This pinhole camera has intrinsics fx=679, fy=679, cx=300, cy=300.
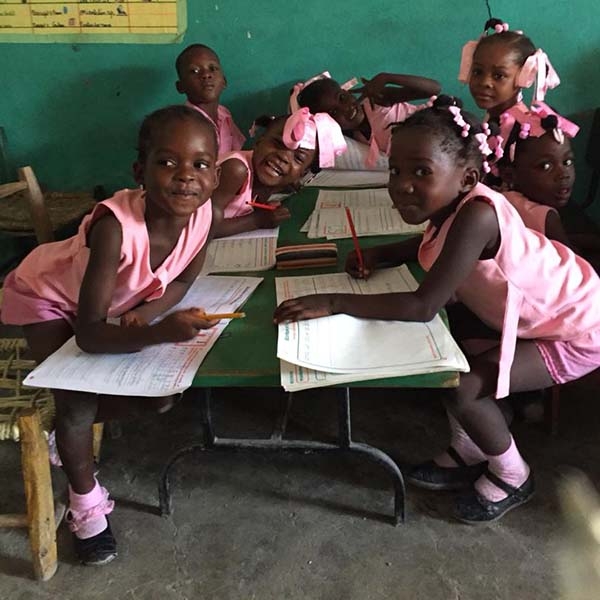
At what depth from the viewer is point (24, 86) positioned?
303cm

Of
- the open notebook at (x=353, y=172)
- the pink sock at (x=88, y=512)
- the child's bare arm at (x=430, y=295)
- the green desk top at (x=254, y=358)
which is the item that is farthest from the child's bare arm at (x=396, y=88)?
the pink sock at (x=88, y=512)

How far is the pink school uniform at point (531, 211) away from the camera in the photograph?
1854mm

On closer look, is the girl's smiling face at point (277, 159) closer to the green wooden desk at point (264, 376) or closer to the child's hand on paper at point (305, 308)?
the green wooden desk at point (264, 376)

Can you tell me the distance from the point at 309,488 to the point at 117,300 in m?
0.75

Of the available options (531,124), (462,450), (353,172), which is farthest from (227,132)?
(462,450)

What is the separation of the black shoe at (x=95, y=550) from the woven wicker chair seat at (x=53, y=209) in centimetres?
150

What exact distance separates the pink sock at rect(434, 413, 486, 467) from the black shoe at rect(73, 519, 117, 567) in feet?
2.89

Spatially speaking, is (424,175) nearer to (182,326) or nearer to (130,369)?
(182,326)

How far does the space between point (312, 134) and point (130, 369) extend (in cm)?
106

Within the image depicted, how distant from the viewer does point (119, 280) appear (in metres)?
1.53

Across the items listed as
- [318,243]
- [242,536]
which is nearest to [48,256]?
[318,243]

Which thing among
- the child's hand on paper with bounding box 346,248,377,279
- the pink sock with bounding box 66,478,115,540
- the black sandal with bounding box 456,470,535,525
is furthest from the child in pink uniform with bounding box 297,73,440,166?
the pink sock with bounding box 66,478,115,540

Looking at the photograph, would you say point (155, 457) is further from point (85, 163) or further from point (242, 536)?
point (85, 163)

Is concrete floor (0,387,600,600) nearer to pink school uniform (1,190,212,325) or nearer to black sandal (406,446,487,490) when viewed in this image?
black sandal (406,446,487,490)
